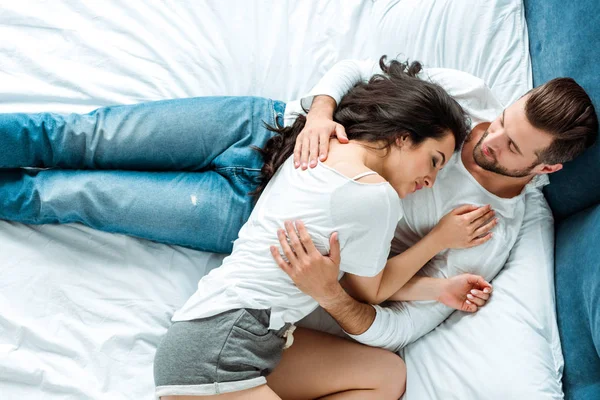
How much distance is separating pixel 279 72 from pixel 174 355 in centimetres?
86

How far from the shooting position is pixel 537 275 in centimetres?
132

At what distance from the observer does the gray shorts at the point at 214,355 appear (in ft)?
3.79

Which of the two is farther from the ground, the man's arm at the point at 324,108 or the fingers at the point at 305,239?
the man's arm at the point at 324,108

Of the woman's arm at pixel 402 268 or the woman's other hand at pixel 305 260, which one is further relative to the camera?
the woman's arm at pixel 402 268

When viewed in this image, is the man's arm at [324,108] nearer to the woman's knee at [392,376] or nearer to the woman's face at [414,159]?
the woman's face at [414,159]

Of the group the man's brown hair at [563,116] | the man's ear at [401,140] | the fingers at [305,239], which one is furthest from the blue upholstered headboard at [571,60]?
the fingers at [305,239]

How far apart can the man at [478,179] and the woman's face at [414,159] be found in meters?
0.07

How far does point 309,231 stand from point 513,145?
0.50 m

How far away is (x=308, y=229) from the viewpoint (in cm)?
117

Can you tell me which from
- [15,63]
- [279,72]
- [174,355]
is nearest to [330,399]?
[174,355]

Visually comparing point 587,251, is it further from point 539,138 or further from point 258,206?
point 258,206

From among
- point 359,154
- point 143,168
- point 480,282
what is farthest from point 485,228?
point 143,168

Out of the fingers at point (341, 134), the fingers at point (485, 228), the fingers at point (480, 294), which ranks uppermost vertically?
the fingers at point (341, 134)

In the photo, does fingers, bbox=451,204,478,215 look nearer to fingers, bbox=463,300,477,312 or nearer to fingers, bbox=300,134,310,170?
fingers, bbox=463,300,477,312
